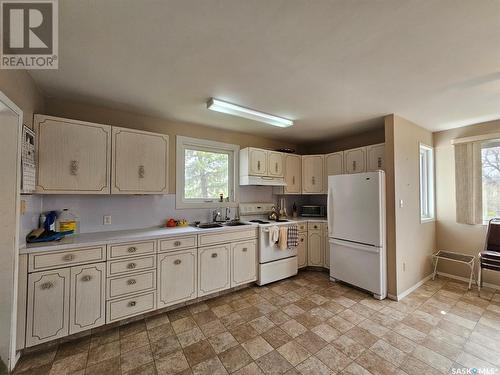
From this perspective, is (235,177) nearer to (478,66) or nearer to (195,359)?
(195,359)

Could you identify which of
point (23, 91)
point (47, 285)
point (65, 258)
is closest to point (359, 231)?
point (65, 258)

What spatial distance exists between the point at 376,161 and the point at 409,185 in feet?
1.80

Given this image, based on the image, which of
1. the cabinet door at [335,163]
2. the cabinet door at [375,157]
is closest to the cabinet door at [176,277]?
the cabinet door at [335,163]

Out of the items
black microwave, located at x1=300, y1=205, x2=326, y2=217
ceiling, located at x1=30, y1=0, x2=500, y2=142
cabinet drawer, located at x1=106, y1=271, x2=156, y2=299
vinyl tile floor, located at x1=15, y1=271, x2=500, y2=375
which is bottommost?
vinyl tile floor, located at x1=15, y1=271, x2=500, y2=375

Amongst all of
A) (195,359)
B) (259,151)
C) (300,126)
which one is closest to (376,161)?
(300,126)

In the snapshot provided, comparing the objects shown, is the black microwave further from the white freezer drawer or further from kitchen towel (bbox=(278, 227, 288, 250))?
kitchen towel (bbox=(278, 227, 288, 250))

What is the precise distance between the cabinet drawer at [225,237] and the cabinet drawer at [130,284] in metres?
0.65

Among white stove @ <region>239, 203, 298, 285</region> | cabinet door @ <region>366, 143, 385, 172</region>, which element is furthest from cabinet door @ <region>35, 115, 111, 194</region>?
cabinet door @ <region>366, 143, 385, 172</region>

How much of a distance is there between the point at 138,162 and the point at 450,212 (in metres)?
4.75

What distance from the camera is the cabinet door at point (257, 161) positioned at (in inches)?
135

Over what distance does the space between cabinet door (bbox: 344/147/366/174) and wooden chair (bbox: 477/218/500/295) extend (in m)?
1.82

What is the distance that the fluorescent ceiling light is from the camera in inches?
93.7

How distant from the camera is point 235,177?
3.60 metres

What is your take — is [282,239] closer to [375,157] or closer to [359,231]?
[359,231]
